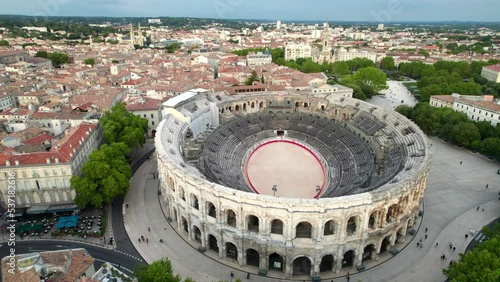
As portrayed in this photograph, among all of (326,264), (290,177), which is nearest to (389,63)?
(290,177)

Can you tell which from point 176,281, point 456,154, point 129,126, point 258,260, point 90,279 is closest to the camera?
point 90,279

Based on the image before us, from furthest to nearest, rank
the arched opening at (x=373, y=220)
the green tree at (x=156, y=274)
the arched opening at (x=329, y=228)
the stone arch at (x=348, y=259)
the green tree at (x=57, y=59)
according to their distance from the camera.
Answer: the green tree at (x=57, y=59)
the stone arch at (x=348, y=259)
the arched opening at (x=373, y=220)
the arched opening at (x=329, y=228)
the green tree at (x=156, y=274)

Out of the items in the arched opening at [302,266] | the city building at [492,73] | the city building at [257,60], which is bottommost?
the arched opening at [302,266]

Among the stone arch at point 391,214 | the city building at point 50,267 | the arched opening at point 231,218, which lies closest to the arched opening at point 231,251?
the arched opening at point 231,218

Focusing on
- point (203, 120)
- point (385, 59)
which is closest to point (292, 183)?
point (203, 120)

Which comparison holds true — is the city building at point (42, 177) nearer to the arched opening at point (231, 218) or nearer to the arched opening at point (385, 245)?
the arched opening at point (231, 218)

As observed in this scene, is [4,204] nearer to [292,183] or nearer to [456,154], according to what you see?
[292,183]

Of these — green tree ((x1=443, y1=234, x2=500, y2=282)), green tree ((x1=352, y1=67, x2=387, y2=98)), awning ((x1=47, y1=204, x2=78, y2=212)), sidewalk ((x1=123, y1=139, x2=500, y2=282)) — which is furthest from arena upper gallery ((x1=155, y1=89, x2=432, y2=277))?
green tree ((x1=352, y1=67, x2=387, y2=98))

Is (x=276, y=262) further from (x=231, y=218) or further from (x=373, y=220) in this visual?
(x=373, y=220)
